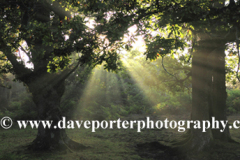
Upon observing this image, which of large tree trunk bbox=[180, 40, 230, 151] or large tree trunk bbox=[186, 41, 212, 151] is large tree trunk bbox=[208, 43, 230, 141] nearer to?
large tree trunk bbox=[180, 40, 230, 151]

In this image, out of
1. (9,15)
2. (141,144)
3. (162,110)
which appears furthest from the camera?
(162,110)

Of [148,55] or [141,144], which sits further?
[141,144]

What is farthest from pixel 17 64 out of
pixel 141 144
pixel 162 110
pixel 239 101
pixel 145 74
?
pixel 239 101

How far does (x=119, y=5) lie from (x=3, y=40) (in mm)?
4670

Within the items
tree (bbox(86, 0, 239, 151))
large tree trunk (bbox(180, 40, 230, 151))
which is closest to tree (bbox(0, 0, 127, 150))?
tree (bbox(86, 0, 239, 151))

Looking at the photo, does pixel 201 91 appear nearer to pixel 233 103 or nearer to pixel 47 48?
pixel 47 48

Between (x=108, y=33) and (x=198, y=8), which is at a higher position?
(x=198, y=8)

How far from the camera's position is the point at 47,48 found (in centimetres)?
1052

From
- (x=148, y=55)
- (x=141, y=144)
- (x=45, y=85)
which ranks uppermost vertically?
(x=148, y=55)

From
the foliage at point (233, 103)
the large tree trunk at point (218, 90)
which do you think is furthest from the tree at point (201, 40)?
the foliage at point (233, 103)

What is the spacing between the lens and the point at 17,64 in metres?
10.3

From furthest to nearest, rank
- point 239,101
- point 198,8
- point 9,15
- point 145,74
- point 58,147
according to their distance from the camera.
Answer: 1. point 239,101
2. point 145,74
3. point 58,147
4. point 9,15
5. point 198,8

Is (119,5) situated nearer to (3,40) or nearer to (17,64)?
(3,40)

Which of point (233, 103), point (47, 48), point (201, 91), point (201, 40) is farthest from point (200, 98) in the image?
point (233, 103)
